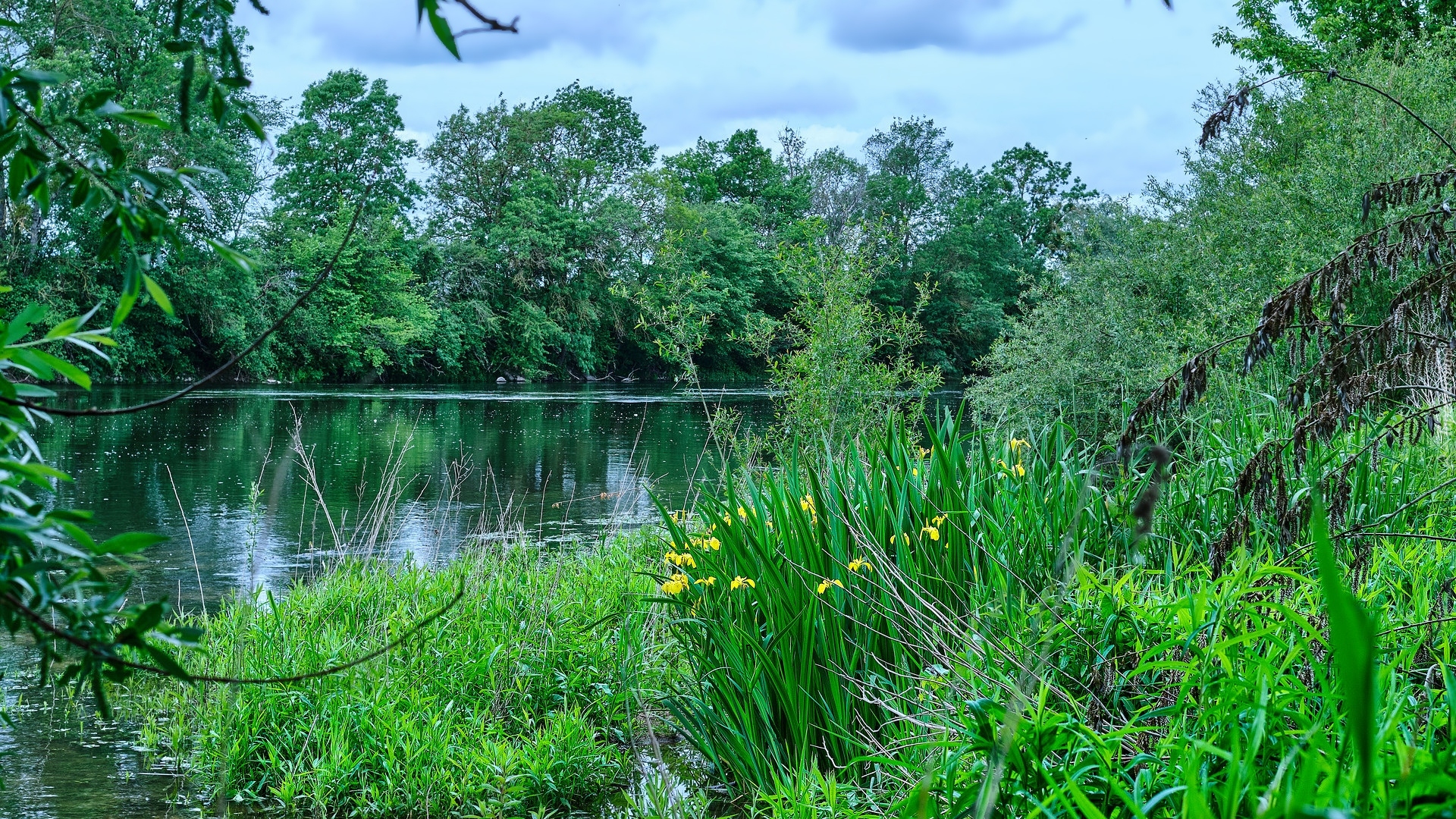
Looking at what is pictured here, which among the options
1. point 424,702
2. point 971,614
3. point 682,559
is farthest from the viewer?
point 424,702

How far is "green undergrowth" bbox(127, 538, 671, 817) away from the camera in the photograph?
14.0 ft

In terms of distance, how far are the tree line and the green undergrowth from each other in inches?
664

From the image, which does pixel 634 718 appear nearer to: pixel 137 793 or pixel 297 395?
→ pixel 137 793

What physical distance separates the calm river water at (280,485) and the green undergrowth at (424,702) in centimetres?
33

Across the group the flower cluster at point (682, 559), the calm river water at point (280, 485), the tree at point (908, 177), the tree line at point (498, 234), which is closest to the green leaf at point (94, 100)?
the calm river water at point (280, 485)

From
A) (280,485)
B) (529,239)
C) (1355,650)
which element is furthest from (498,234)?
(1355,650)

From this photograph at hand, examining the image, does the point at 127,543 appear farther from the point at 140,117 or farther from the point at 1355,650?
the point at 1355,650

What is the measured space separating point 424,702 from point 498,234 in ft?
126

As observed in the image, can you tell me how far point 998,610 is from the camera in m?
3.36

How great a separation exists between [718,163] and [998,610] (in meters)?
59.4

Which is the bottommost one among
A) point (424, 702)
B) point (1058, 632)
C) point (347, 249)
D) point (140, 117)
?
point (424, 702)

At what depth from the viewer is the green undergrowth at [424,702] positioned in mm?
4262

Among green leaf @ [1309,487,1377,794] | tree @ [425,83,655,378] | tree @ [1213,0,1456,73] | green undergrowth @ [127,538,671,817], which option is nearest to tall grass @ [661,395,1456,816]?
green leaf @ [1309,487,1377,794]

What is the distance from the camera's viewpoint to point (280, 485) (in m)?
→ 6.39
